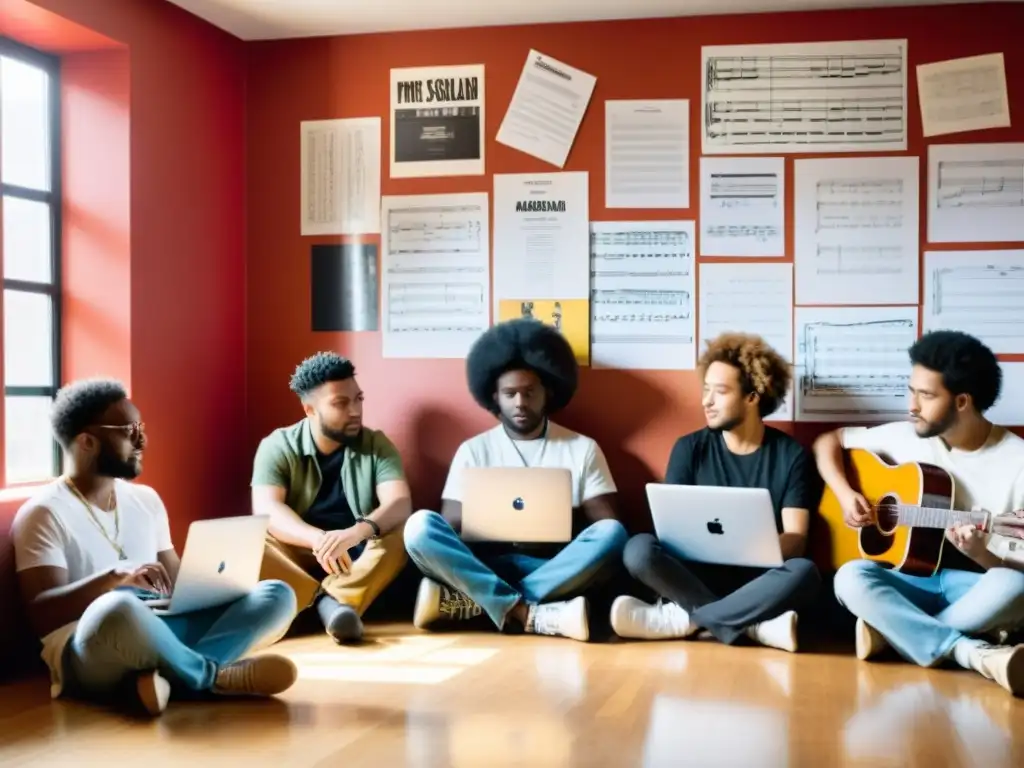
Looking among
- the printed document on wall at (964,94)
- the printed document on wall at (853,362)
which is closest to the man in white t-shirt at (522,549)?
the printed document on wall at (853,362)

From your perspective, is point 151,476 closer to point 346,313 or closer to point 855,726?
point 346,313

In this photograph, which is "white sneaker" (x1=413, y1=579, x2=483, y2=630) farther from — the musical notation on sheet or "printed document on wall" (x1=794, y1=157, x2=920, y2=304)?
the musical notation on sheet

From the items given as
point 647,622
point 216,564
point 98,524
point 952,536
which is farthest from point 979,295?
point 98,524

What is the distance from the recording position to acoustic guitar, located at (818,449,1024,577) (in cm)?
355

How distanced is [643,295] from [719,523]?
1185 mm

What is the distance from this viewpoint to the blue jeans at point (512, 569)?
3.91m

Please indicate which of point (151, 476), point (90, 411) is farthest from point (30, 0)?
point (151, 476)

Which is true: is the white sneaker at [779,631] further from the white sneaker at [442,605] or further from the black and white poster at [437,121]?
the black and white poster at [437,121]

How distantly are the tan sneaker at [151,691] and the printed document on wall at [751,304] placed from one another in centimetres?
256

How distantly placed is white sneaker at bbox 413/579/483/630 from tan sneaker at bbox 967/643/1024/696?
1.70 metres

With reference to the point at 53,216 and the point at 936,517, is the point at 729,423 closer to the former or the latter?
the point at 936,517

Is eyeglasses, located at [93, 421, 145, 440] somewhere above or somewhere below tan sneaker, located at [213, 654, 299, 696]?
above

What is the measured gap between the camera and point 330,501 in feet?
14.1

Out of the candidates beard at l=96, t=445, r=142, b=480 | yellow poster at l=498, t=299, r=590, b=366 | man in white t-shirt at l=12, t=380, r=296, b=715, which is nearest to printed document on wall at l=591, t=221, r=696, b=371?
yellow poster at l=498, t=299, r=590, b=366
